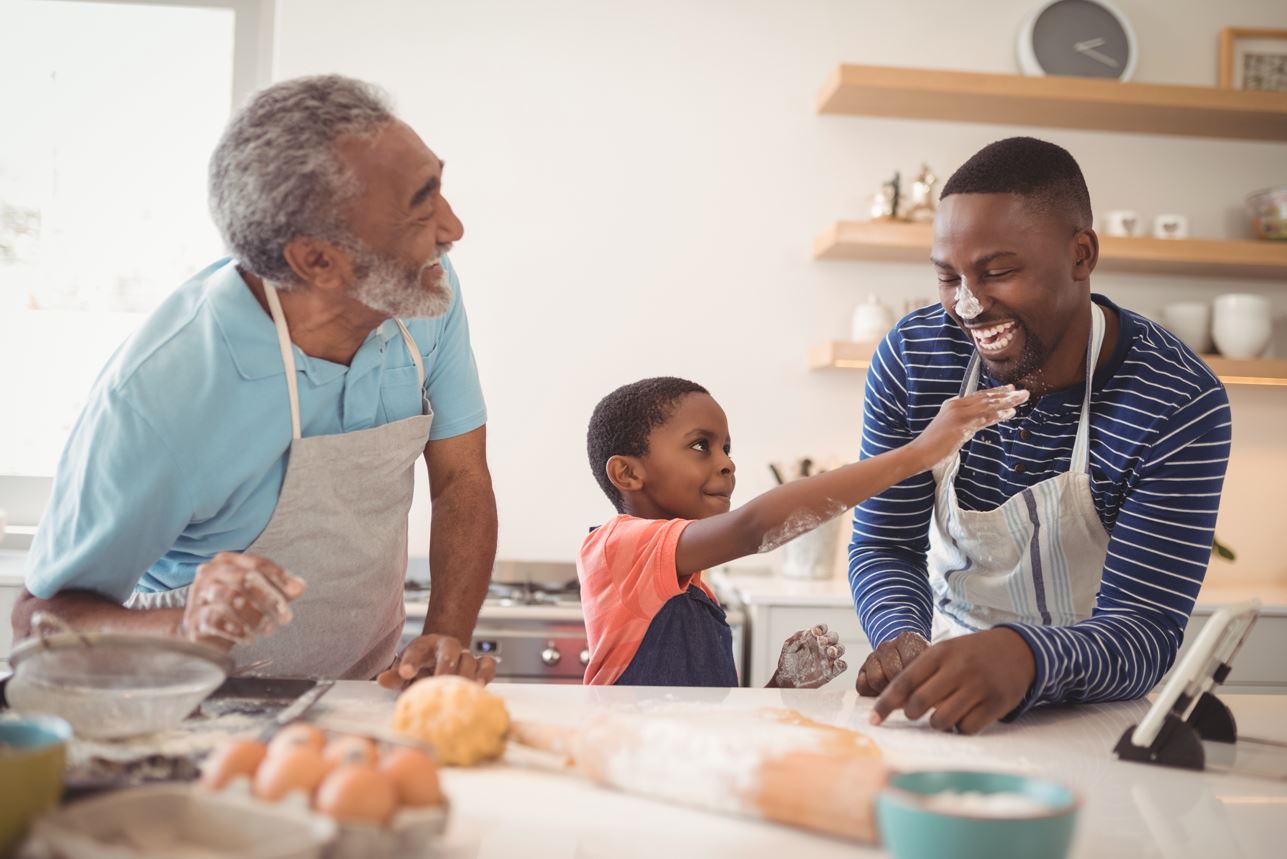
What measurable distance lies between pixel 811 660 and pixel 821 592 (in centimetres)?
132

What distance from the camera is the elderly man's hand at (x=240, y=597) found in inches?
37.0

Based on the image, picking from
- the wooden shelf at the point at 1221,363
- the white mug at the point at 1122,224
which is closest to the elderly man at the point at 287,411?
the wooden shelf at the point at 1221,363

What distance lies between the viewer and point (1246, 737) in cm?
112

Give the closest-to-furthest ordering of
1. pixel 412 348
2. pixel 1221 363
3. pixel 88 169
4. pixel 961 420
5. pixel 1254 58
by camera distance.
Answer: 1. pixel 961 420
2. pixel 412 348
3. pixel 1221 363
4. pixel 88 169
5. pixel 1254 58

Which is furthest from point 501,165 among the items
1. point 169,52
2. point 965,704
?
point 965,704

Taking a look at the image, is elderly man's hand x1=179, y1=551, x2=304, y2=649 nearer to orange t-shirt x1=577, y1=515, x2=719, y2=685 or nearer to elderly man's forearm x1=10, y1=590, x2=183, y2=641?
elderly man's forearm x1=10, y1=590, x2=183, y2=641

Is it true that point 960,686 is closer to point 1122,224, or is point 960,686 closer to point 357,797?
point 357,797

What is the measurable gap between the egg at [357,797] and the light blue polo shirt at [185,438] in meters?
0.67

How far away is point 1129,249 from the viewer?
9.91ft

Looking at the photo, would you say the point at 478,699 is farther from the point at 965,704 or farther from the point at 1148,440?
the point at 1148,440

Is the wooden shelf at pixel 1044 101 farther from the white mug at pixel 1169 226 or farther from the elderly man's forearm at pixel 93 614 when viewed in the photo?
the elderly man's forearm at pixel 93 614

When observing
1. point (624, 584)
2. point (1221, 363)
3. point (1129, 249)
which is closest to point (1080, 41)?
point (1129, 249)

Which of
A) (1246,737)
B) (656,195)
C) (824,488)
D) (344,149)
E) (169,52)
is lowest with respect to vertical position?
(1246,737)

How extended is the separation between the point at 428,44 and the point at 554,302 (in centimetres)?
85
